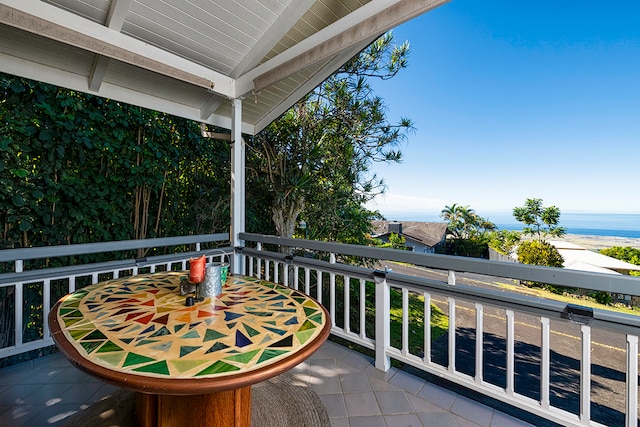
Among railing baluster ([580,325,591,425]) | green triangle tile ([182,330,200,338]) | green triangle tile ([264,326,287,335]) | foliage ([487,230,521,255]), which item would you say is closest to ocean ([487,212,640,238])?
foliage ([487,230,521,255])

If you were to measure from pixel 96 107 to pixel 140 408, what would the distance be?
3076 millimetres

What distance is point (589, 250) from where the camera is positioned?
Result: 12.2 meters

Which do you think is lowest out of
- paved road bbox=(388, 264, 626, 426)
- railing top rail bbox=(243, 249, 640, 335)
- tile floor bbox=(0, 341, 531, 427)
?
paved road bbox=(388, 264, 626, 426)

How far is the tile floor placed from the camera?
163 cm

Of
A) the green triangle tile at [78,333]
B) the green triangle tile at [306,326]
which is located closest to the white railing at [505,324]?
the green triangle tile at [306,326]

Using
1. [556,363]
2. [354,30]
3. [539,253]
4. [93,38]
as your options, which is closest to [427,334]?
[354,30]

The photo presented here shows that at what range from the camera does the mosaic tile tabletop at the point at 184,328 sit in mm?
884

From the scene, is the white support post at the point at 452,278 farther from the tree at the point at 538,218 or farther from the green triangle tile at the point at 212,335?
the tree at the point at 538,218

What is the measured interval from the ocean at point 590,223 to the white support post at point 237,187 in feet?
40.1

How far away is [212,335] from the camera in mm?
1046

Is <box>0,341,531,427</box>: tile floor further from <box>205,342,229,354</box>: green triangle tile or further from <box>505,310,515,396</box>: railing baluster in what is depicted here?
<box>205,342,229,354</box>: green triangle tile

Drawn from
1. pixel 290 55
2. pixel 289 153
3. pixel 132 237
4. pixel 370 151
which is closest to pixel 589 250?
pixel 370 151

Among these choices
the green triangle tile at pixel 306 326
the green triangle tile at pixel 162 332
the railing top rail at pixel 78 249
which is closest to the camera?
the green triangle tile at pixel 162 332

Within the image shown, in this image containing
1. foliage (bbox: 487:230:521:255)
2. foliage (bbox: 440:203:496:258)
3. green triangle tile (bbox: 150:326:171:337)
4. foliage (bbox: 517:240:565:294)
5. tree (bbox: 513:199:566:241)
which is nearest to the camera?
green triangle tile (bbox: 150:326:171:337)
